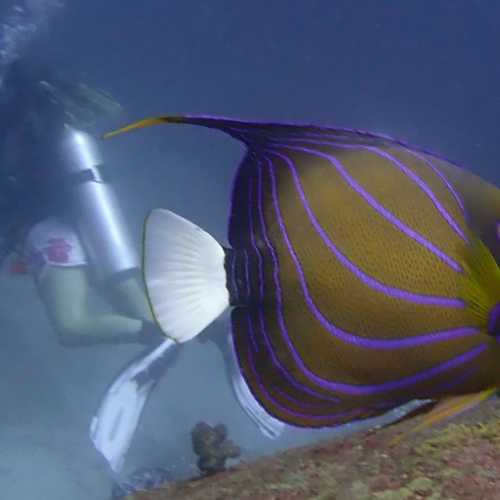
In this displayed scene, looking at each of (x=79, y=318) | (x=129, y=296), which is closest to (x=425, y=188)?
(x=129, y=296)

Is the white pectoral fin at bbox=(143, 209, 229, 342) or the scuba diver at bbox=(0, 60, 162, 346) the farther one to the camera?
the scuba diver at bbox=(0, 60, 162, 346)

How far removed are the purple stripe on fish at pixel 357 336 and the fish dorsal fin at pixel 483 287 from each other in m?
0.02

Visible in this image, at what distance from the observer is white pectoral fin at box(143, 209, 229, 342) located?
84 centimetres

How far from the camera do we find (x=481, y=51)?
20312 millimetres

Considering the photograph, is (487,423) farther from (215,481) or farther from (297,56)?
(297,56)

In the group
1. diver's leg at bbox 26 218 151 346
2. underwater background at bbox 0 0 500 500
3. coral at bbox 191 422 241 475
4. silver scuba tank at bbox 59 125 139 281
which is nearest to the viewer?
coral at bbox 191 422 241 475

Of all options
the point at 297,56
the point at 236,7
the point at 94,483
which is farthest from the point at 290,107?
the point at 94,483

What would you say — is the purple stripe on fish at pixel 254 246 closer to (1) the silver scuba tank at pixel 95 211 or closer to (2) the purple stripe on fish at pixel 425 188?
(2) the purple stripe on fish at pixel 425 188

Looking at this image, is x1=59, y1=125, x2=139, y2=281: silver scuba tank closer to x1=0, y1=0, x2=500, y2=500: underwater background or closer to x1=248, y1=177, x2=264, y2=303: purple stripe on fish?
x1=248, y1=177, x2=264, y2=303: purple stripe on fish

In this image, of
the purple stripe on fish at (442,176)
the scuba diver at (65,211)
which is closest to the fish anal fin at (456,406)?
the purple stripe on fish at (442,176)

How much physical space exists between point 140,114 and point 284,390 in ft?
76.9

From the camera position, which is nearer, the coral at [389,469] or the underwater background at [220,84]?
the coral at [389,469]

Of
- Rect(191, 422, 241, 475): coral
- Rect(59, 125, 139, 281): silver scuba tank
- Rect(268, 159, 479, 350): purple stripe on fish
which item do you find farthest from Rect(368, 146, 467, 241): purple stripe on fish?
Rect(59, 125, 139, 281): silver scuba tank

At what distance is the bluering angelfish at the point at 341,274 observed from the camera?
0.72m
